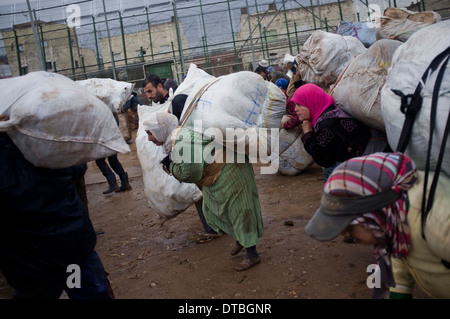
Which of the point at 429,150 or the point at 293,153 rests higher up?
the point at 429,150

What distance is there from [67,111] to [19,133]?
0.24 meters

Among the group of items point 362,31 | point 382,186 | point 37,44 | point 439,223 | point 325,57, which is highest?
point 37,44

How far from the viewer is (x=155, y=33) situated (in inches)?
695

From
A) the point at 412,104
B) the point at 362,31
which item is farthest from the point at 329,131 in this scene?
the point at 362,31

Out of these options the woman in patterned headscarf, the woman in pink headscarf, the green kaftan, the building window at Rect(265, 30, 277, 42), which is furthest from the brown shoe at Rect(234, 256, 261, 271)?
the building window at Rect(265, 30, 277, 42)

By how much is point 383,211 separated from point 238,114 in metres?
1.67

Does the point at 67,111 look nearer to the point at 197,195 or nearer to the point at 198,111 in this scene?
the point at 198,111

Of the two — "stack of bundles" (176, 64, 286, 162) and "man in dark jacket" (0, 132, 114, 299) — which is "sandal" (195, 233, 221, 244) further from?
"man in dark jacket" (0, 132, 114, 299)

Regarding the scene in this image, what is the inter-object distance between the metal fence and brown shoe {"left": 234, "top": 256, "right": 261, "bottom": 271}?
13.7 m

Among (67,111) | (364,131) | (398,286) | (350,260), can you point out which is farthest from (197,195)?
(398,286)

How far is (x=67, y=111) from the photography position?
79.4 inches

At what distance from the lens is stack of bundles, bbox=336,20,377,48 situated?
5.75 m

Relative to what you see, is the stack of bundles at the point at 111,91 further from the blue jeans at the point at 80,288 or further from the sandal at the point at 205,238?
the blue jeans at the point at 80,288

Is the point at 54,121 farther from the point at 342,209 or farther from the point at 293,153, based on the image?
the point at 293,153
